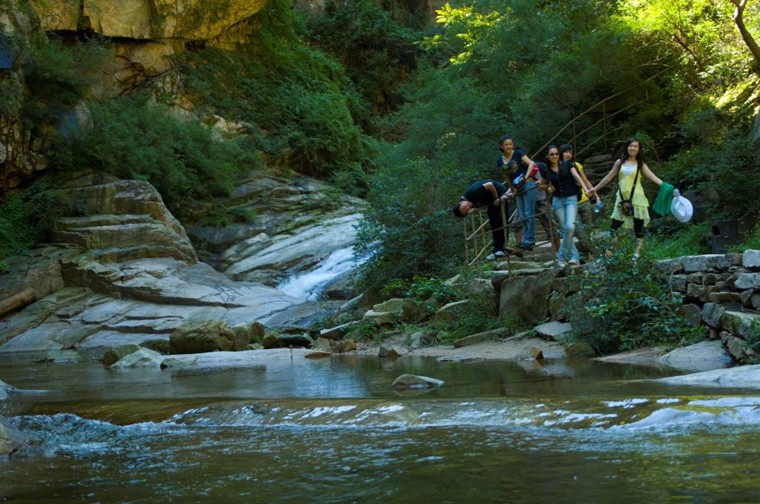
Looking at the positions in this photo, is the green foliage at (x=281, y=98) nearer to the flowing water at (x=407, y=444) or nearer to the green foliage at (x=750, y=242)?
the green foliage at (x=750, y=242)

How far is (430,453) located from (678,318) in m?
5.72

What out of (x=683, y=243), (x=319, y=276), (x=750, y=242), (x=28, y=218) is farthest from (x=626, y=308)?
(x=28, y=218)

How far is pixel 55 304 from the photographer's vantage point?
64.7 ft

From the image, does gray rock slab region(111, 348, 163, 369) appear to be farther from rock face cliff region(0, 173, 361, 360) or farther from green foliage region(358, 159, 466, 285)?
green foliage region(358, 159, 466, 285)

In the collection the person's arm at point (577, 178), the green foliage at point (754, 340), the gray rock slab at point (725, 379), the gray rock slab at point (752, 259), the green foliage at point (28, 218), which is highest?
the green foliage at point (28, 218)

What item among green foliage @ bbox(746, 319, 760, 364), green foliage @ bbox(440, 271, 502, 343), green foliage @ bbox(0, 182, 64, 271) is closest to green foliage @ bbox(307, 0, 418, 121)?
green foliage @ bbox(0, 182, 64, 271)

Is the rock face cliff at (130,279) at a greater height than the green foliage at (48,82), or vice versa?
the green foliage at (48,82)

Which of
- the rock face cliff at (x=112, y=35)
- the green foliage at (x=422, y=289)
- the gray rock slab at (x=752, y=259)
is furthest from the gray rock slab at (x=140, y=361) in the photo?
the rock face cliff at (x=112, y=35)

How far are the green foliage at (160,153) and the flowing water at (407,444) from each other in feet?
57.5

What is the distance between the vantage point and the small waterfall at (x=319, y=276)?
2161 centimetres

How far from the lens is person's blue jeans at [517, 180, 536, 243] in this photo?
38.0ft

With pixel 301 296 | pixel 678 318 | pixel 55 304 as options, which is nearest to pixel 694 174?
pixel 678 318

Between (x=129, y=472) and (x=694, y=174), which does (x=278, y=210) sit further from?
(x=129, y=472)

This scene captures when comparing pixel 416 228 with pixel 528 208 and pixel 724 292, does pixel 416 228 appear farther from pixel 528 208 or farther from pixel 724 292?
pixel 724 292
